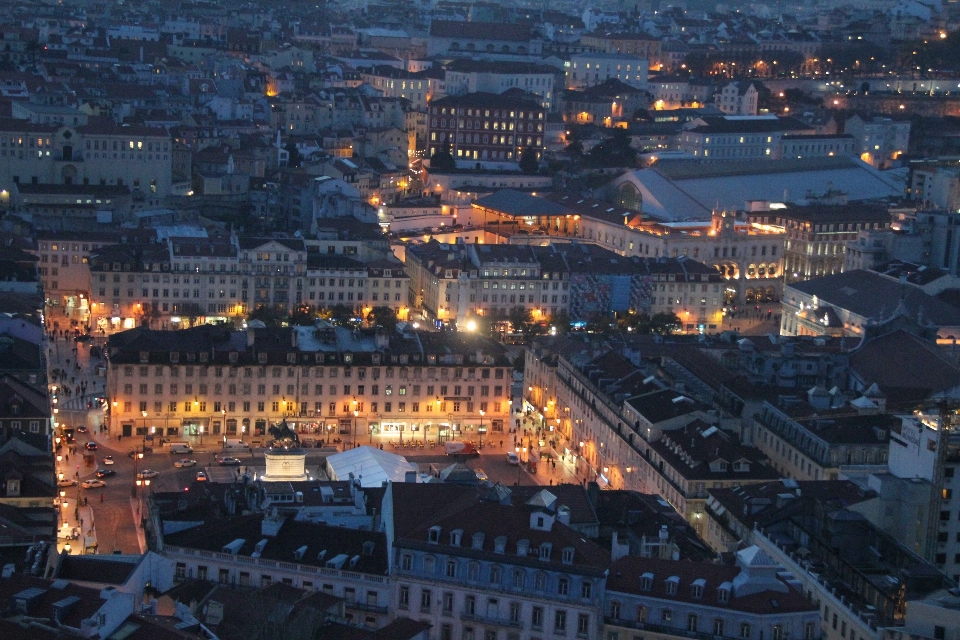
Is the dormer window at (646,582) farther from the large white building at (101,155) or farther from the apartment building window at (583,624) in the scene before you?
the large white building at (101,155)

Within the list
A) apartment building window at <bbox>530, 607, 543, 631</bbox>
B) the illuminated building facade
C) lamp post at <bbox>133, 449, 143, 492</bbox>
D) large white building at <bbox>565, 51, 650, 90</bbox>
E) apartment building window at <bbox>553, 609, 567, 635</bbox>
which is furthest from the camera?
large white building at <bbox>565, 51, 650, 90</bbox>

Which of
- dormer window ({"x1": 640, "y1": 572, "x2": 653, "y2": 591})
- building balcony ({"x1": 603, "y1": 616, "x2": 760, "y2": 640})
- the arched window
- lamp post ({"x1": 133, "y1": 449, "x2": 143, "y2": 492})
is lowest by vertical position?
lamp post ({"x1": 133, "y1": 449, "x2": 143, "y2": 492})

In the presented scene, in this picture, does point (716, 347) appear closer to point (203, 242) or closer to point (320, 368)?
point (320, 368)

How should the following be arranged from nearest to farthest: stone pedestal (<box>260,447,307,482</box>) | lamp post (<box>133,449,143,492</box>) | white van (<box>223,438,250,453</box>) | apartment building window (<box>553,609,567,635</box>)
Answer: apartment building window (<box>553,609,567,635</box>) → stone pedestal (<box>260,447,307,482</box>) → lamp post (<box>133,449,143,492</box>) → white van (<box>223,438,250,453</box>)

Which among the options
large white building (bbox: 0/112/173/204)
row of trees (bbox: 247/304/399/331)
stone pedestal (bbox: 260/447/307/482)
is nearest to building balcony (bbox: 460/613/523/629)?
stone pedestal (bbox: 260/447/307/482)

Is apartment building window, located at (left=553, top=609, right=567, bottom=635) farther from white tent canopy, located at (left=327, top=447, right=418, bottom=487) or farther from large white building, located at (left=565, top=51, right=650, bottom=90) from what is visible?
large white building, located at (left=565, top=51, right=650, bottom=90)
